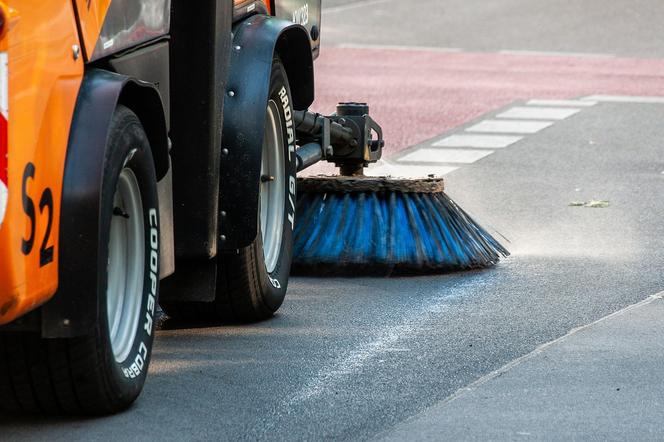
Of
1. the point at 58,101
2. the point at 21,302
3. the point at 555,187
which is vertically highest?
the point at 58,101

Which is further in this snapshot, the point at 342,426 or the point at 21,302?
the point at 342,426

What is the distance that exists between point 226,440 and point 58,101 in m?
1.08

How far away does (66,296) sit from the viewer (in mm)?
4102

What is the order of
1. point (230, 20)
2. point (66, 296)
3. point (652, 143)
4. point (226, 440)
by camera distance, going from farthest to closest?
point (652, 143) < point (230, 20) < point (226, 440) < point (66, 296)

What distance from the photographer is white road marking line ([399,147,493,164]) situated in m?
11.2

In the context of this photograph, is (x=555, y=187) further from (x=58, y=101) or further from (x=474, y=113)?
(x=58, y=101)

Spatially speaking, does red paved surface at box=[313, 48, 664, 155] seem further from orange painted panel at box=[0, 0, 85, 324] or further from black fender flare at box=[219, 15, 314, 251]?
orange painted panel at box=[0, 0, 85, 324]

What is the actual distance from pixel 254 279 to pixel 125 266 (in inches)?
46.0

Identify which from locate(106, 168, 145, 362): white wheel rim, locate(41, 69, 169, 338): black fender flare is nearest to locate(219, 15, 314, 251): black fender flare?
locate(106, 168, 145, 362): white wheel rim

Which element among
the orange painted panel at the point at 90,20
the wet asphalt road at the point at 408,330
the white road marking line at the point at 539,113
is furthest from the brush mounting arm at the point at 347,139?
the white road marking line at the point at 539,113

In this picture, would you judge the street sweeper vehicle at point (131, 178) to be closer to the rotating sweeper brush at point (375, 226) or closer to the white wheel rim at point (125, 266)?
the white wheel rim at point (125, 266)

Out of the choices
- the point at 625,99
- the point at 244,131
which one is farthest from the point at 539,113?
the point at 244,131

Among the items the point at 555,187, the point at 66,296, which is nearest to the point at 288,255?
the point at 66,296

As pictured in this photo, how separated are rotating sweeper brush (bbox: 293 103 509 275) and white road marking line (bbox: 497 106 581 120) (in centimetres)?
608
